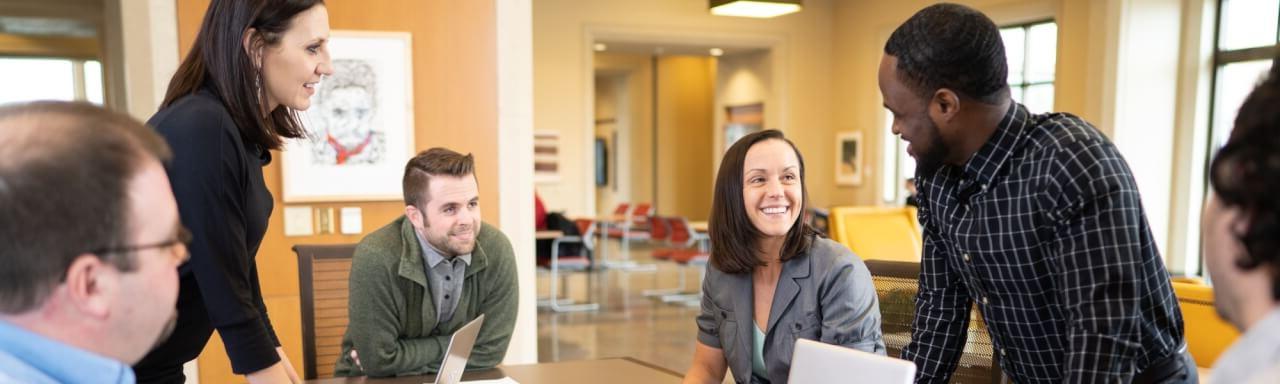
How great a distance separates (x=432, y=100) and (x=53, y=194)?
322 cm

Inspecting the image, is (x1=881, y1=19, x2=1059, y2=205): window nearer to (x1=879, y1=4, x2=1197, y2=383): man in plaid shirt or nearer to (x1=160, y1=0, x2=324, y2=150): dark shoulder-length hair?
(x1=879, y1=4, x2=1197, y2=383): man in plaid shirt

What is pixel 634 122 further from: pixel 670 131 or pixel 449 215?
pixel 449 215

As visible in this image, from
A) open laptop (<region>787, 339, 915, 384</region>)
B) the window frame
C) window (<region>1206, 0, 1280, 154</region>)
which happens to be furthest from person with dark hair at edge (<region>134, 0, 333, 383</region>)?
the window frame

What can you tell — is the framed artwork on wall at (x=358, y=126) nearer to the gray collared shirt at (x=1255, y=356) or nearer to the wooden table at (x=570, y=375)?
the wooden table at (x=570, y=375)

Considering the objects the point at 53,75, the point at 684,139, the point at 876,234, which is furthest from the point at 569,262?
the point at 684,139

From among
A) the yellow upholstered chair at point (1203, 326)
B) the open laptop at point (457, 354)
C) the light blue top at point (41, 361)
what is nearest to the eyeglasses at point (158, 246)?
the light blue top at point (41, 361)

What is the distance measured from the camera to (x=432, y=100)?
12.9 ft

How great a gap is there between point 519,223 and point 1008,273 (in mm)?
2958

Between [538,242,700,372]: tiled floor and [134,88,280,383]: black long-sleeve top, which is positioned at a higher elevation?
[134,88,280,383]: black long-sleeve top

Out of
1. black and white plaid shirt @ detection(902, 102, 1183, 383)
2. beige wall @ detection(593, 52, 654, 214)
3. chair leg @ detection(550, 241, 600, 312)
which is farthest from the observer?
beige wall @ detection(593, 52, 654, 214)

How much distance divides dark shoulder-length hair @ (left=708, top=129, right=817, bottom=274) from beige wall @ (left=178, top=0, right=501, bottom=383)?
207 centimetres

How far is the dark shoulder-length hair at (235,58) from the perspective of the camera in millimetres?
1493

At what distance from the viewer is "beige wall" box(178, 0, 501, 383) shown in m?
3.77

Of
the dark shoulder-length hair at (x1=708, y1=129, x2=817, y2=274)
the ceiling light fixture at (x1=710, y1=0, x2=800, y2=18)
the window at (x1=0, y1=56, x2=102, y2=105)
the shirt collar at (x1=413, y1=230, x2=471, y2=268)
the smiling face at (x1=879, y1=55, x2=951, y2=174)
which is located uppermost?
the ceiling light fixture at (x1=710, y1=0, x2=800, y2=18)
